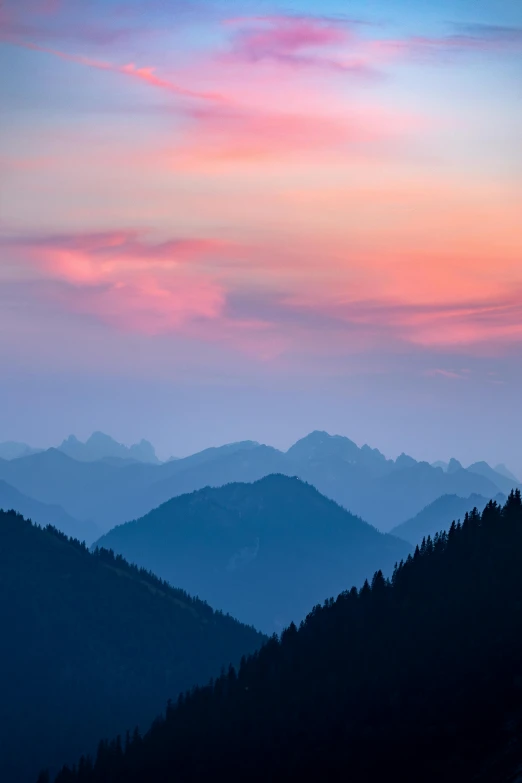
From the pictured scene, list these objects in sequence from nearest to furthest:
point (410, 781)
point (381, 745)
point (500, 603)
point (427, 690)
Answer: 1. point (410, 781)
2. point (381, 745)
3. point (427, 690)
4. point (500, 603)

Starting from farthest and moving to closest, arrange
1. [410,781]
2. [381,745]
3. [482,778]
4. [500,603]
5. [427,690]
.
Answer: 1. [500,603]
2. [427,690]
3. [381,745]
4. [410,781]
5. [482,778]

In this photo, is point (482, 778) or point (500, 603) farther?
point (500, 603)

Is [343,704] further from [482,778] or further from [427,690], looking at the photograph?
[482,778]

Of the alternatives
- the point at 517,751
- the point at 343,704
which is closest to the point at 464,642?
the point at 343,704

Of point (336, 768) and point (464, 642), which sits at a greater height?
point (464, 642)

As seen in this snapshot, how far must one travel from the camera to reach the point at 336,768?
169000 millimetres

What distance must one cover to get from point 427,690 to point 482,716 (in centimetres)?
2444

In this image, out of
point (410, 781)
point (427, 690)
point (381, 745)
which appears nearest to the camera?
point (410, 781)

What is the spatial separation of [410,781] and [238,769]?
57.2m

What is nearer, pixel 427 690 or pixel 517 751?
pixel 517 751

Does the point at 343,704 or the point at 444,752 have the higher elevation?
the point at 343,704

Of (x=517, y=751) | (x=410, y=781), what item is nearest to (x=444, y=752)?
(x=410, y=781)

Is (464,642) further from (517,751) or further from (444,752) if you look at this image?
(517,751)

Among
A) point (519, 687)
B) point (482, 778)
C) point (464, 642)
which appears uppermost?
point (464, 642)
